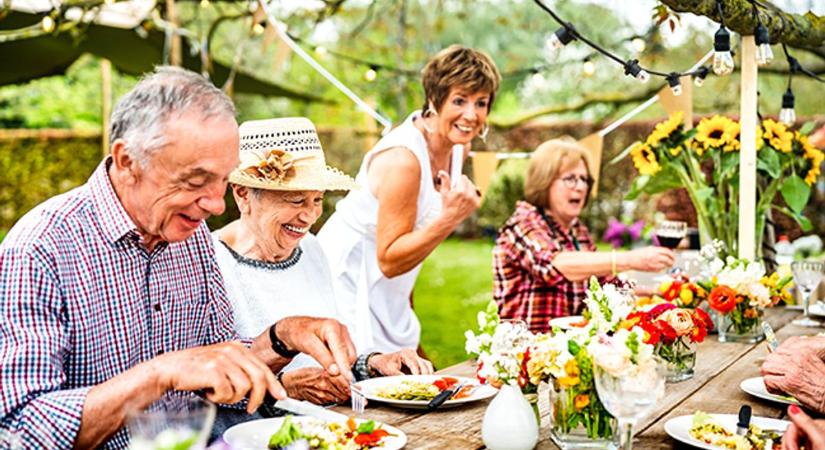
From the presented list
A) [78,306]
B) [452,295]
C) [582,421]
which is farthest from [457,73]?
[452,295]

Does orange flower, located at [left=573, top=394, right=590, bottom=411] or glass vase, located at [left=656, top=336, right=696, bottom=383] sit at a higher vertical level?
orange flower, located at [left=573, top=394, right=590, bottom=411]

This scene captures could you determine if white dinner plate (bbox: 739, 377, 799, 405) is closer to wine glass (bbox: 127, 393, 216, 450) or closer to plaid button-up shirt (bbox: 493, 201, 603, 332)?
plaid button-up shirt (bbox: 493, 201, 603, 332)

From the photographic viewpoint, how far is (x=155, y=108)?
1.79 m

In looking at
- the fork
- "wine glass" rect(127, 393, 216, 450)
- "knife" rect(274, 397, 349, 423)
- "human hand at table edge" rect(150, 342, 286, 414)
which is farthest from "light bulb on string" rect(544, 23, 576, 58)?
"wine glass" rect(127, 393, 216, 450)

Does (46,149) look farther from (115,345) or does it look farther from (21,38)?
(115,345)

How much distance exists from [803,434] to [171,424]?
1.14 m

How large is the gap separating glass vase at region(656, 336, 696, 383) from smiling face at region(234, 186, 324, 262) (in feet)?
3.25

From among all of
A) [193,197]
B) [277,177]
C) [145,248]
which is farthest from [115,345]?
[277,177]

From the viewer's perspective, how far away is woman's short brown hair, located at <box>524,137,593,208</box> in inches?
156

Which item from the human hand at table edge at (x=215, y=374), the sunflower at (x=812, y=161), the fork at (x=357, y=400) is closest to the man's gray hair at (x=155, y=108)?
the human hand at table edge at (x=215, y=374)

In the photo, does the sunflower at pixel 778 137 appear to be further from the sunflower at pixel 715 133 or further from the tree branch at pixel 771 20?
the tree branch at pixel 771 20

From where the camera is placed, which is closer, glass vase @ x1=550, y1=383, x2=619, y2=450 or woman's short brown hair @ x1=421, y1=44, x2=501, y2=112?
glass vase @ x1=550, y1=383, x2=619, y2=450

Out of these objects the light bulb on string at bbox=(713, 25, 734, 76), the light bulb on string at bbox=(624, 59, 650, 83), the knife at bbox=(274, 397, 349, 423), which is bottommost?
the knife at bbox=(274, 397, 349, 423)

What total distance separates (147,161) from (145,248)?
23cm
